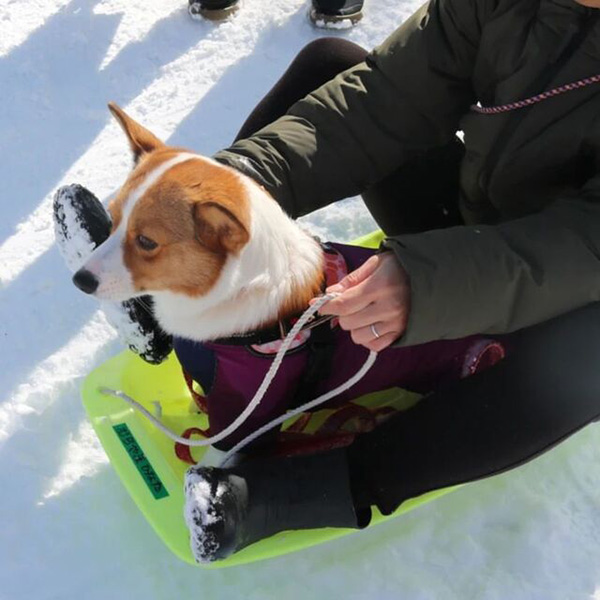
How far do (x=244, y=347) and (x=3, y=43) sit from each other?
2.24 m

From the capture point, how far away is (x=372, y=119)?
1927mm

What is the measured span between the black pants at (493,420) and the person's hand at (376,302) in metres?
0.30

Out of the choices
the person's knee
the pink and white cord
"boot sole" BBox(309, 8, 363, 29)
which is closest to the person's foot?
"boot sole" BBox(309, 8, 363, 29)

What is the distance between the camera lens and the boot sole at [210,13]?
3.35 m

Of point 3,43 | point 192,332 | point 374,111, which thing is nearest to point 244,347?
point 192,332

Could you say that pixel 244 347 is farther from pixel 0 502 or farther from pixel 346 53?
pixel 346 53

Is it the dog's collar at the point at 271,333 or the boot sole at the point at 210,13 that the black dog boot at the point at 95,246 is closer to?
the dog's collar at the point at 271,333

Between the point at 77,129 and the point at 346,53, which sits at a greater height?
the point at 346,53

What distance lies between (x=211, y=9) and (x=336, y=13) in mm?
528

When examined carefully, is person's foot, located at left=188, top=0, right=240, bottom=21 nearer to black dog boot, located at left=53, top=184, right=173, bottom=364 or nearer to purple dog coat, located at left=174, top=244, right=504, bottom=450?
black dog boot, located at left=53, top=184, right=173, bottom=364

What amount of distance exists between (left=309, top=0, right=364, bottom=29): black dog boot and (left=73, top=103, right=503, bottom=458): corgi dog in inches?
73.6

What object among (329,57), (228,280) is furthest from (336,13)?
(228,280)

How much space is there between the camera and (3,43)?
10.6 feet

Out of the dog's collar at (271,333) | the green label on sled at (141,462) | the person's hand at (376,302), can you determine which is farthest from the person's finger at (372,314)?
the green label on sled at (141,462)
